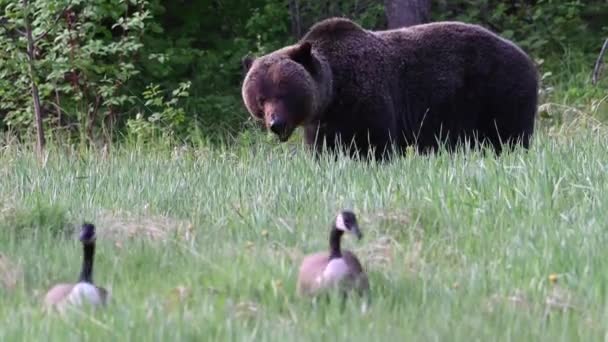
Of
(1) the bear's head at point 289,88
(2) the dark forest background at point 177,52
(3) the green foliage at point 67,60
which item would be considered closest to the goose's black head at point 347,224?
(1) the bear's head at point 289,88

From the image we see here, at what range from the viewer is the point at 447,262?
537 centimetres

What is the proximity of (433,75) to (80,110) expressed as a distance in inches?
256

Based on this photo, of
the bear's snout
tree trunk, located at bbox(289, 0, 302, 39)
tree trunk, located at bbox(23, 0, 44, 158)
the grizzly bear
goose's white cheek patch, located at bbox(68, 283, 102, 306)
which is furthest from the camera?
tree trunk, located at bbox(289, 0, 302, 39)

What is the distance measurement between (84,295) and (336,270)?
982mm

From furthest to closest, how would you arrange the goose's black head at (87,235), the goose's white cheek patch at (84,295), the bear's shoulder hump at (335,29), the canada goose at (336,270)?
the bear's shoulder hump at (335,29)
the goose's black head at (87,235)
the canada goose at (336,270)
the goose's white cheek patch at (84,295)

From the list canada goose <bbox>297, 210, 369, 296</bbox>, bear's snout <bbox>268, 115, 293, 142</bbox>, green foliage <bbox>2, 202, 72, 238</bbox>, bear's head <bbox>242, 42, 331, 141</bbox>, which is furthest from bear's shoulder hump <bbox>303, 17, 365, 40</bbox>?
canada goose <bbox>297, 210, 369, 296</bbox>

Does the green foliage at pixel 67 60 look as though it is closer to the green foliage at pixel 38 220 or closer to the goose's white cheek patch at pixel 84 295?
the green foliage at pixel 38 220

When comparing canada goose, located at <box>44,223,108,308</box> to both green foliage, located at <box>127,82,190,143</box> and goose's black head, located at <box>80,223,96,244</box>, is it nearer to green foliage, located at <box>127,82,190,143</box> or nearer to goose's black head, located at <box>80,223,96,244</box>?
goose's black head, located at <box>80,223,96,244</box>

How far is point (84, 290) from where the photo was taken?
4691mm

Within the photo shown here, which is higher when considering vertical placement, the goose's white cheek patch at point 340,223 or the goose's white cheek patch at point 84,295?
the goose's white cheek patch at point 340,223

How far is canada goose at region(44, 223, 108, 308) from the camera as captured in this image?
4.65 m

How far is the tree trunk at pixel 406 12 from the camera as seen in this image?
649 inches

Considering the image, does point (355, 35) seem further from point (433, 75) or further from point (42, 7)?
point (42, 7)

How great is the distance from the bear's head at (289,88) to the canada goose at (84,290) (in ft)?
15.5
